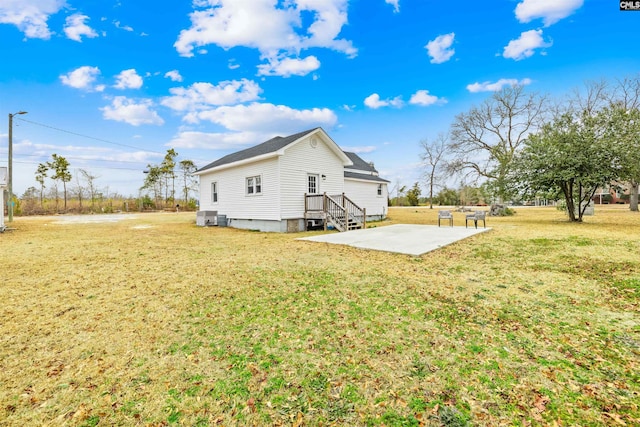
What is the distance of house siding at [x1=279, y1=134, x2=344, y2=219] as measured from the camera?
1357 cm

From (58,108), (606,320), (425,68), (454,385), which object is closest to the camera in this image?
(454,385)

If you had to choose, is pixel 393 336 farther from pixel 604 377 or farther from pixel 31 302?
pixel 31 302

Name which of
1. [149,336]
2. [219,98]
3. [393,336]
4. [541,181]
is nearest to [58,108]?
[219,98]

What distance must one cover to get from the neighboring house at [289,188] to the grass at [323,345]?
24.6 ft

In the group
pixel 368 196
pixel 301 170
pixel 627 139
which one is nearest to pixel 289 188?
pixel 301 170

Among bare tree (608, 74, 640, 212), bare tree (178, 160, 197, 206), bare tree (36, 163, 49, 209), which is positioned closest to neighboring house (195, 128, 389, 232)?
bare tree (608, 74, 640, 212)

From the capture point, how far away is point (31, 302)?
14.6ft

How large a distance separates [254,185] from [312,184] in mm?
3130

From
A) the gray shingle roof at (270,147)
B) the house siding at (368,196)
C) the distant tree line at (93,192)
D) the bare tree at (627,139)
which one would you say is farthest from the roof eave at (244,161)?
the bare tree at (627,139)

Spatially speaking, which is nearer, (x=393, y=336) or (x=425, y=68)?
(x=393, y=336)

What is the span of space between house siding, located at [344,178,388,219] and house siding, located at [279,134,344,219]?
3518 mm

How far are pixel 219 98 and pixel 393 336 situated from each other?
21.4m

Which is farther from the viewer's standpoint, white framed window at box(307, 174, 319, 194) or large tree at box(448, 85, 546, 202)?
large tree at box(448, 85, 546, 202)

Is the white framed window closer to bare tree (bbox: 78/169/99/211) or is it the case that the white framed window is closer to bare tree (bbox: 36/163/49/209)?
bare tree (bbox: 78/169/99/211)
